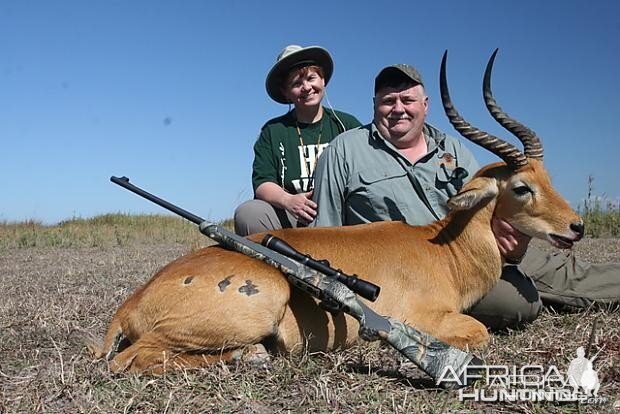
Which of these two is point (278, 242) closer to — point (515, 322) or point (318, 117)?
point (515, 322)

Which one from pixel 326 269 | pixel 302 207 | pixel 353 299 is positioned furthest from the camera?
pixel 302 207

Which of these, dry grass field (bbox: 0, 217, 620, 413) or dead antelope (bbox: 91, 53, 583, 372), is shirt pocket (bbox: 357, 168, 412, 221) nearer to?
dead antelope (bbox: 91, 53, 583, 372)

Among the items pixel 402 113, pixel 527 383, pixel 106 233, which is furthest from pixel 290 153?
pixel 106 233

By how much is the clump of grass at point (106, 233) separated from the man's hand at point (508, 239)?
9.18 meters

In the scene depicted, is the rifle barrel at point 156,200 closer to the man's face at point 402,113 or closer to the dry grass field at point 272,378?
the dry grass field at point 272,378

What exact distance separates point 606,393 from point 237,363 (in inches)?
87.5

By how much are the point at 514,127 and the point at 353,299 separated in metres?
2.09

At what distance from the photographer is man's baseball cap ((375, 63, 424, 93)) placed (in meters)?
5.80

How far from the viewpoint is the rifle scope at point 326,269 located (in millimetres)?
4152

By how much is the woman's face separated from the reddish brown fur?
2.37m

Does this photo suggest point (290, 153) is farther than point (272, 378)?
Yes

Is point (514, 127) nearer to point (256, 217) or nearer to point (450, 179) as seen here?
point (450, 179)

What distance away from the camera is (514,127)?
501 centimetres

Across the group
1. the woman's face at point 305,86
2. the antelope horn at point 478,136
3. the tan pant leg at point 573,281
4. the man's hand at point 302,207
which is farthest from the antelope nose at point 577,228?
the woman's face at point 305,86
